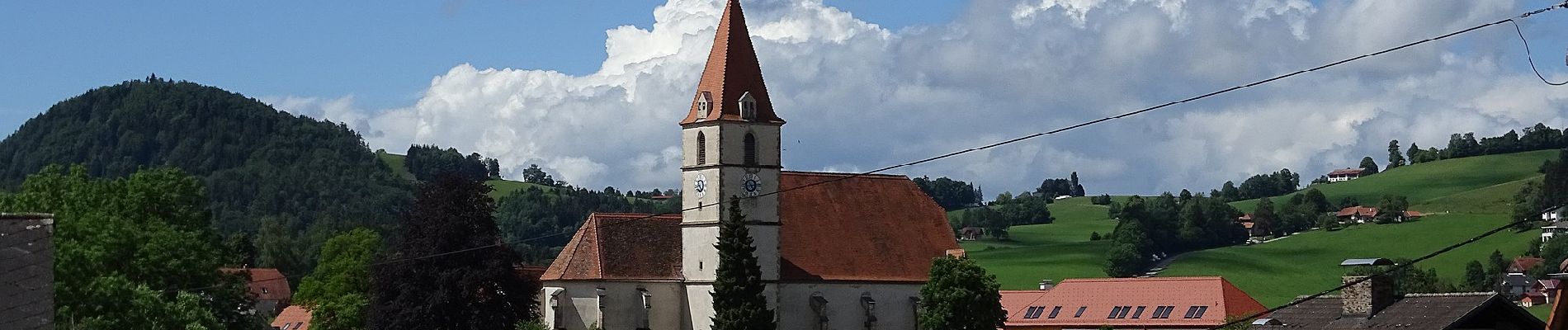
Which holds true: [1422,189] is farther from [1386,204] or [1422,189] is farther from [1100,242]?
[1100,242]

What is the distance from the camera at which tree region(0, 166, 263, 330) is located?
53750 mm

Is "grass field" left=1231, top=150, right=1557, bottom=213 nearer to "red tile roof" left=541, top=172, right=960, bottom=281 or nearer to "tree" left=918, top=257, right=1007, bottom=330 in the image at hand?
"red tile roof" left=541, top=172, right=960, bottom=281

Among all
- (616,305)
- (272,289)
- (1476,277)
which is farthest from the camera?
(272,289)

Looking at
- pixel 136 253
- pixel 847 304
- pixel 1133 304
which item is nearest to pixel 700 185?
pixel 847 304

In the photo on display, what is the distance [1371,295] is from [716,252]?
32463 mm

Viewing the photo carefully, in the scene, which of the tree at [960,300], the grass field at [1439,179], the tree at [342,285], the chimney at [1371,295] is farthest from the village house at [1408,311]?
the grass field at [1439,179]

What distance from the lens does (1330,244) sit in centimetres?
14925

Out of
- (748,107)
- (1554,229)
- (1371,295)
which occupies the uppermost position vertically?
(748,107)

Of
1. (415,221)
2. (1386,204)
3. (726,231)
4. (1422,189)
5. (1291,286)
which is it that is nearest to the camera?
(726,231)

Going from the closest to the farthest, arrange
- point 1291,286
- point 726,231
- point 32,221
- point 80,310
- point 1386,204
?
point 32,221, point 80,310, point 726,231, point 1291,286, point 1386,204

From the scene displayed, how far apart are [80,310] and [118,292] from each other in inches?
48.9

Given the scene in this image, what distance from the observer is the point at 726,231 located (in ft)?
225

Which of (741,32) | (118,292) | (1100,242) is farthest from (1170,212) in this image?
(118,292)

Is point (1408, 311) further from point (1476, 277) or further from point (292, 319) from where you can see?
point (1476, 277)
